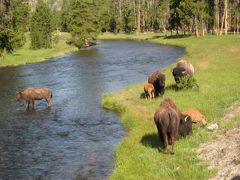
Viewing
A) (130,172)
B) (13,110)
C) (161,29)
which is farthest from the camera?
(161,29)

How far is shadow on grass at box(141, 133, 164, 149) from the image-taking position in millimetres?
20166

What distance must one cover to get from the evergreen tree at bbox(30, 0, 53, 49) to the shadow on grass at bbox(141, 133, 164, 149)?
224 feet

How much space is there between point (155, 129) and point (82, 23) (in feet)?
268

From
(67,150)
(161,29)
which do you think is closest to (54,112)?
(67,150)

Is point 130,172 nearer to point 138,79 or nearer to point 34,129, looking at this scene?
point 34,129

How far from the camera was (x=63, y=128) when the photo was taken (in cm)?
2694

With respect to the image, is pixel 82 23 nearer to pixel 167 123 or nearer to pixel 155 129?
pixel 155 129

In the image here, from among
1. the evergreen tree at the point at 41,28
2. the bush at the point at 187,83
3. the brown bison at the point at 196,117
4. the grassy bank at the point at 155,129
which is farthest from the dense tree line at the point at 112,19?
the brown bison at the point at 196,117

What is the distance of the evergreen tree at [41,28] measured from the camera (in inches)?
3445

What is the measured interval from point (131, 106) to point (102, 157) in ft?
31.9

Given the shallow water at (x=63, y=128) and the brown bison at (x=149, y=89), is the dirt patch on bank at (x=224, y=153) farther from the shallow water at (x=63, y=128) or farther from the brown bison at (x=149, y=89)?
the brown bison at (x=149, y=89)

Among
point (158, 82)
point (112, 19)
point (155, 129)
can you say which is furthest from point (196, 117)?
point (112, 19)

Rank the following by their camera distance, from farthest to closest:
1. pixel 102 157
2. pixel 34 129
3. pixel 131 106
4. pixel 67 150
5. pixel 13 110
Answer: pixel 13 110
pixel 131 106
pixel 34 129
pixel 67 150
pixel 102 157

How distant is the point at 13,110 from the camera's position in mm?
32500
